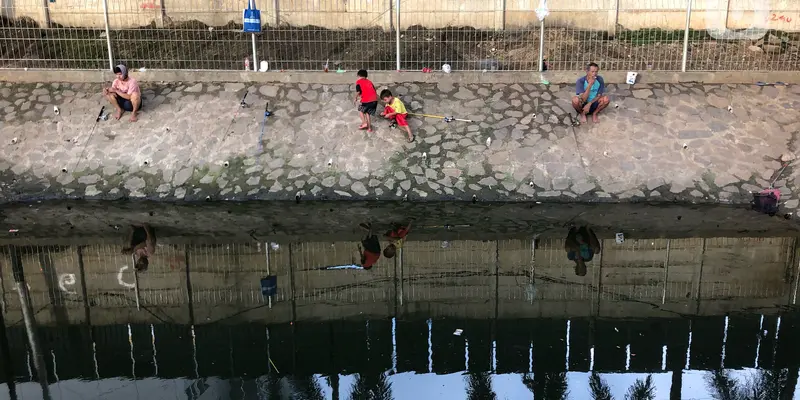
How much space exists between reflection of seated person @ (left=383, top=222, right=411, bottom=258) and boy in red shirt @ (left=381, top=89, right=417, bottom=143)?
2836 millimetres

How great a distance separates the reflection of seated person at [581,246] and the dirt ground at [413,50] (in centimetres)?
559

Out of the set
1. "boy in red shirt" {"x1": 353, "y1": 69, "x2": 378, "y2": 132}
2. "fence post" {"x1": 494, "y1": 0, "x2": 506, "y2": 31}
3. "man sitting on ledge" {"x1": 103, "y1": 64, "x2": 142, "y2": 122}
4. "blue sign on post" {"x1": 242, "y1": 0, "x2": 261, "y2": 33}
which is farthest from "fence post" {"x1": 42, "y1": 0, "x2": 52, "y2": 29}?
"fence post" {"x1": 494, "y1": 0, "x2": 506, "y2": 31}

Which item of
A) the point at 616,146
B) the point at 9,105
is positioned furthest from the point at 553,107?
the point at 9,105

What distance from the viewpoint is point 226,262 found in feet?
28.5

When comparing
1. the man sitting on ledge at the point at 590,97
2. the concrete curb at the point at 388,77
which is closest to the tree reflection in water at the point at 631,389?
the man sitting on ledge at the point at 590,97

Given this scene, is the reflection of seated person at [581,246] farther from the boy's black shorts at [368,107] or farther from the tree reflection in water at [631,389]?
the boy's black shorts at [368,107]

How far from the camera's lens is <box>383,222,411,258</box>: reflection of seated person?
897 centimetres

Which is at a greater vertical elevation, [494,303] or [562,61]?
[562,61]

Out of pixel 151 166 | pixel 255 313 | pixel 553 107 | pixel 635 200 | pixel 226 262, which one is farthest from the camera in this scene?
pixel 553 107

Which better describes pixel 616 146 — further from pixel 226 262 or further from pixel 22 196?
pixel 22 196

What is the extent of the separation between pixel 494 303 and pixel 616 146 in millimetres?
6194

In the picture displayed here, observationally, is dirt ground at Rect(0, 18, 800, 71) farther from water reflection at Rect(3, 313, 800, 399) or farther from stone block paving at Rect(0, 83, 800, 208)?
water reflection at Rect(3, 313, 800, 399)

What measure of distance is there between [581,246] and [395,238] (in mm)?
2524

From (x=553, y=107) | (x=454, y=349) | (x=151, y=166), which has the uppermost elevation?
(x=553, y=107)
